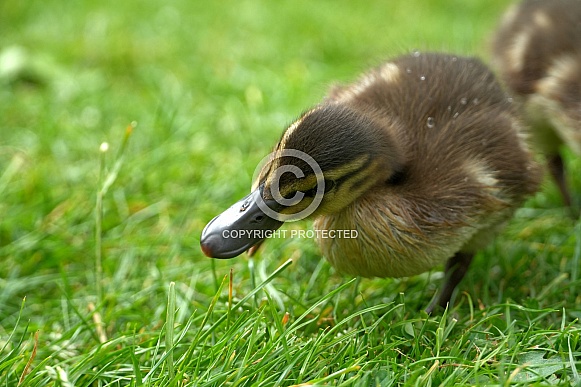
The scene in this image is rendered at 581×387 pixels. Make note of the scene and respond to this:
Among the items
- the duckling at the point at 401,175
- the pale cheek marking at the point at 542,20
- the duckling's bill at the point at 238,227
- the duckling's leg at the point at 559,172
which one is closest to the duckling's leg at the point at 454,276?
the duckling at the point at 401,175

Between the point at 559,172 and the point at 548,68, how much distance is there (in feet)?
1.48

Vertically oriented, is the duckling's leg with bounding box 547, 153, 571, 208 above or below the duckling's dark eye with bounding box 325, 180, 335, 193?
below

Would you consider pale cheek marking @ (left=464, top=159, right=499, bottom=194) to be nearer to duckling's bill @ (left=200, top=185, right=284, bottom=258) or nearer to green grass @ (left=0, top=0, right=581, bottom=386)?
green grass @ (left=0, top=0, right=581, bottom=386)

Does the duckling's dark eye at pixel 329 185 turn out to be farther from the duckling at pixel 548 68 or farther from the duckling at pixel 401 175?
the duckling at pixel 548 68

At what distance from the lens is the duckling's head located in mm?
1731

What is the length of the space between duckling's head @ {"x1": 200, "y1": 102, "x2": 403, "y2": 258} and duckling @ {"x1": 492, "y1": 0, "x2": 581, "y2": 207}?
1128 millimetres

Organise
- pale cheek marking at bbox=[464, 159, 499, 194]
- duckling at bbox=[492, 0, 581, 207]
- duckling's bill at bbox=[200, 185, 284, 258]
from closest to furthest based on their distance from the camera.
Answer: duckling's bill at bbox=[200, 185, 284, 258] → pale cheek marking at bbox=[464, 159, 499, 194] → duckling at bbox=[492, 0, 581, 207]

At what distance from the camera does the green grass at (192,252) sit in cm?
177

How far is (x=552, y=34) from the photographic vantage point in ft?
9.11

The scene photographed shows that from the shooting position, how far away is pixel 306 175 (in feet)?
5.66

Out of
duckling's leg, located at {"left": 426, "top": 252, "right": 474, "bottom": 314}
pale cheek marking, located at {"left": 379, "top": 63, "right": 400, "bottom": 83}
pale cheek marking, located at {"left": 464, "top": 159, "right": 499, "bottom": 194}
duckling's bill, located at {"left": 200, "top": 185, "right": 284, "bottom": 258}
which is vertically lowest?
duckling's leg, located at {"left": 426, "top": 252, "right": 474, "bottom": 314}

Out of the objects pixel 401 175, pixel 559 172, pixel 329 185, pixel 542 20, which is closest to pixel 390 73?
pixel 401 175

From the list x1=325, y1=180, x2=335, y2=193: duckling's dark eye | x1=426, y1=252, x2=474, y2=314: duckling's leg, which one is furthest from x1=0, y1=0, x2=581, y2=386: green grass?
x1=325, y1=180, x2=335, y2=193: duckling's dark eye

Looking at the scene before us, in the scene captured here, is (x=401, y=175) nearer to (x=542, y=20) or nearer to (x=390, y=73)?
(x=390, y=73)
